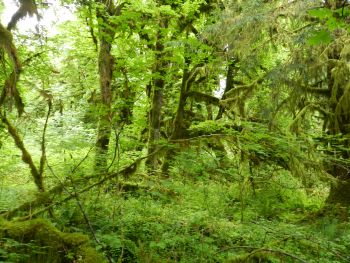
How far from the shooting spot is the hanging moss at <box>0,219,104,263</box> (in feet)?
12.1

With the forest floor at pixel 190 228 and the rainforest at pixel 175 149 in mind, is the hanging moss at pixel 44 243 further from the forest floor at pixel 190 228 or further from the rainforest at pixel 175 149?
the forest floor at pixel 190 228

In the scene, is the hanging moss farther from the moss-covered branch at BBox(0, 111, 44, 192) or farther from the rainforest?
the moss-covered branch at BBox(0, 111, 44, 192)

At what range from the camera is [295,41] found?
23.1ft

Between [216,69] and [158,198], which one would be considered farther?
[216,69]

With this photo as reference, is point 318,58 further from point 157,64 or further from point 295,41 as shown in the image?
point 157,64

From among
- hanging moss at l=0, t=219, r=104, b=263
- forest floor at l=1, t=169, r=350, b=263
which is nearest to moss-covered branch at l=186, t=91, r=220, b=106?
forest floor at l=1, t=169, r=350, b=263

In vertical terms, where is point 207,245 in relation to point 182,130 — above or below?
below

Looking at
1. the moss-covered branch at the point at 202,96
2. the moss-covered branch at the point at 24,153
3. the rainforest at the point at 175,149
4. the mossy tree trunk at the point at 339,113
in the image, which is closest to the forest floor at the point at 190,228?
the rainforest at the point at 175,149

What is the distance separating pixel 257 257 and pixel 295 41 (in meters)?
4.63

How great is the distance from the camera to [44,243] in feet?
12.8

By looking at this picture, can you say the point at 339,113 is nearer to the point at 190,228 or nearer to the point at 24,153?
the point at 190,228

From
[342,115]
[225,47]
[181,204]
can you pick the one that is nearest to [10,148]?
[181,204]

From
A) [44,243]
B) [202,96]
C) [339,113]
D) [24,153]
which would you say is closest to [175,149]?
[24,153]

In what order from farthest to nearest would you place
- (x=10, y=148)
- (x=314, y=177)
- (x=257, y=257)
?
(x=10, y=148)
(x=314, y=177)
(x=257, y=257)
